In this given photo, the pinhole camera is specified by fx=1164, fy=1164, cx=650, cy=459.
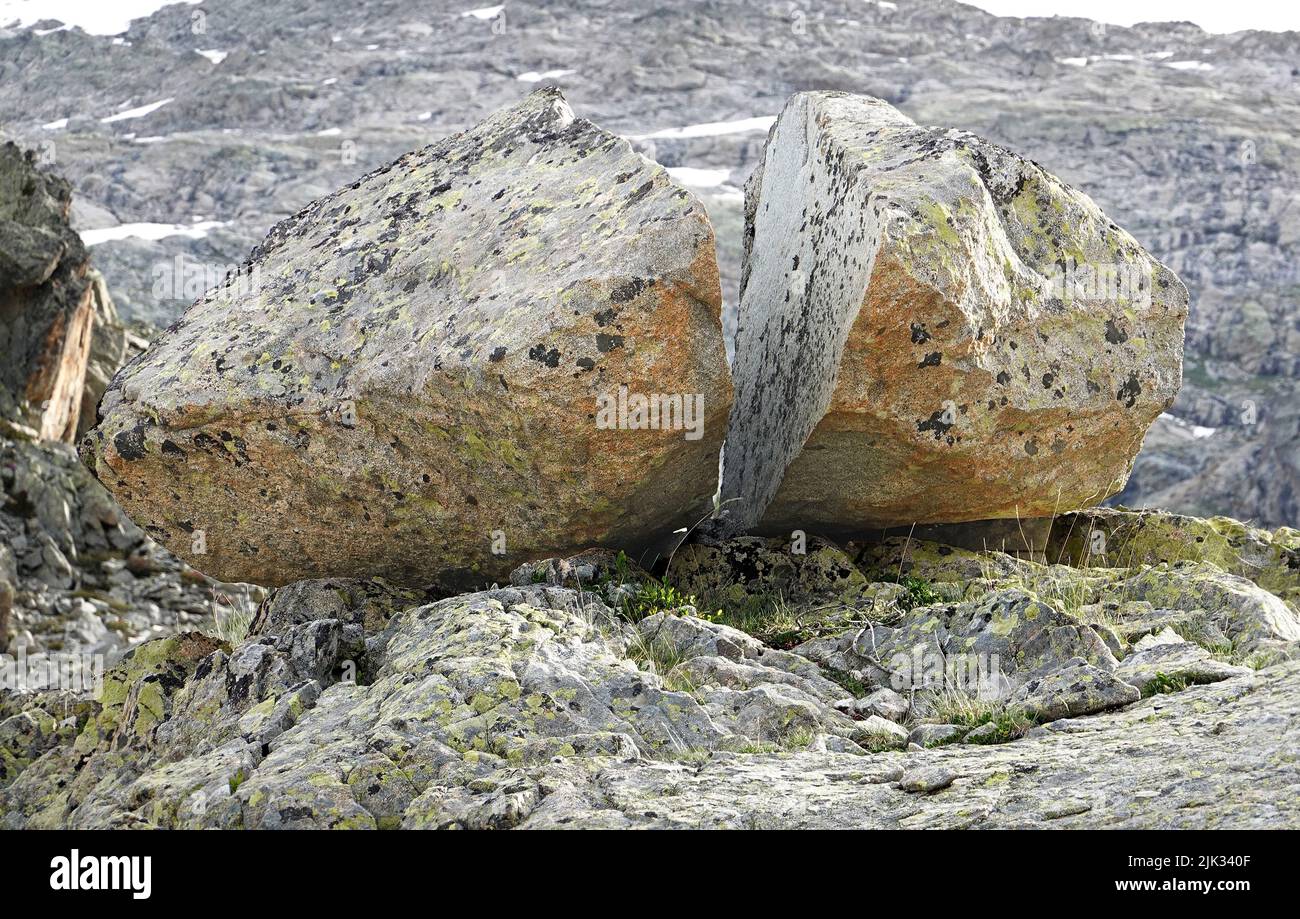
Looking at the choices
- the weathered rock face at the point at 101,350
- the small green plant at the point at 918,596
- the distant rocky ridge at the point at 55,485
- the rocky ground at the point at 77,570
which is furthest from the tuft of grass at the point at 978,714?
the weathered rock face at the point at 101,350

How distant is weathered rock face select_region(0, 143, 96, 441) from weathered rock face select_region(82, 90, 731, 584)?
26.4 metres

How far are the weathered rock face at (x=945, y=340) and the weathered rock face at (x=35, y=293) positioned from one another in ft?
97.0

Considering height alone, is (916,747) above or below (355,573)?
above

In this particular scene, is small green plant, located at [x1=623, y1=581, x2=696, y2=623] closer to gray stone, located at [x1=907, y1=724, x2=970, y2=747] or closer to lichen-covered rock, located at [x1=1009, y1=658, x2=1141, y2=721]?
Result: gray stone, located at [x1=907, y1=724, x2=970, y2=747]

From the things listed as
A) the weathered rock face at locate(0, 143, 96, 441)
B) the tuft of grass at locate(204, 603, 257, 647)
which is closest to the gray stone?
the tuft of grass at locate(204, 603, 257, 647)

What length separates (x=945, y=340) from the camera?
9086 mm

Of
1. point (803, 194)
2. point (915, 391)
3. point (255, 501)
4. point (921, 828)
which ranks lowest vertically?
point (255, 501)

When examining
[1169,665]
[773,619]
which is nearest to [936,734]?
[1169,665]

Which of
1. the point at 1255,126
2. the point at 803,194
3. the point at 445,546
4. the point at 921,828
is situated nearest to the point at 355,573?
the point at 445,546

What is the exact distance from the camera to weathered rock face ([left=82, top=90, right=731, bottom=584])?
9.03 metres

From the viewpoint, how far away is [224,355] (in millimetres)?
10406

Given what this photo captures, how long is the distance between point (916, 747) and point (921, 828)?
5.26 feet
